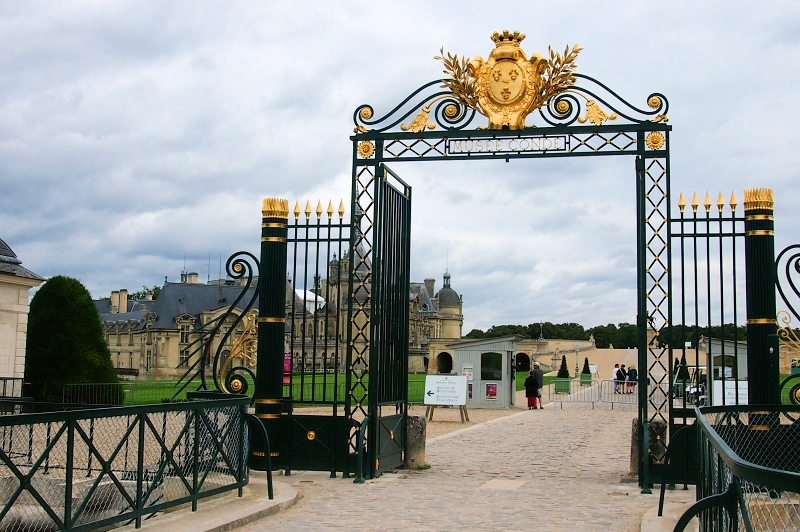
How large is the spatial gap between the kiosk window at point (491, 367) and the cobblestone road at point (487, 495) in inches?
460

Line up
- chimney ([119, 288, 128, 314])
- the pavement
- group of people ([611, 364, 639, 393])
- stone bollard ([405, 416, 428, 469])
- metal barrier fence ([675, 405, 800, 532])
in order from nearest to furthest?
1. metal barrier fence ([675, 405, 800, 532])
2. the pavement
3. stone bollard ([405, 416, 428, 469])
4. group of people ([611, 364, 639, 393])
5. chimney ([119, 288, 128, 314])

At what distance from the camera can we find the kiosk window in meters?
27.8

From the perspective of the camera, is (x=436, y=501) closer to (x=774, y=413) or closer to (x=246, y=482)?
(x=246, y=482)

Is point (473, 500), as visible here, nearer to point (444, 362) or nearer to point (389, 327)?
point (389, 327)

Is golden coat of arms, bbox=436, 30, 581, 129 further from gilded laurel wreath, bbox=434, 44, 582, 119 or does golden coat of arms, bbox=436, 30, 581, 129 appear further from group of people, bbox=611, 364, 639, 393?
group of people, bbox=611, 364, 639, 393

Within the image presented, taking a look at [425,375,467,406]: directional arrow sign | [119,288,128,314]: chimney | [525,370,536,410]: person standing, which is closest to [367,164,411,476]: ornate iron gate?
[425,375,467,406]: directional arrow sign

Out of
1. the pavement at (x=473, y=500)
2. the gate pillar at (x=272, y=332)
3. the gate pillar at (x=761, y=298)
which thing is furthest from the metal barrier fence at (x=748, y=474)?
the gate pillar at (x=272, y=332)

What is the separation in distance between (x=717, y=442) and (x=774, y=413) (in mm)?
5146

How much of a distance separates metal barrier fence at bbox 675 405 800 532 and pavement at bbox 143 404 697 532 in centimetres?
93

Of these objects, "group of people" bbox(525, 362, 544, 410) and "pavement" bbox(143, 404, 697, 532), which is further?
"group of people" bbox(525, 362, 544, 410)

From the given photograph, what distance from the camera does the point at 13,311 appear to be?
24.0 m

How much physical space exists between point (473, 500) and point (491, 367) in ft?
64.0

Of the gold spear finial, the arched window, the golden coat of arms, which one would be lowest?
the arched window

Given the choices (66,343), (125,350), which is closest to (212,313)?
(125,350)
